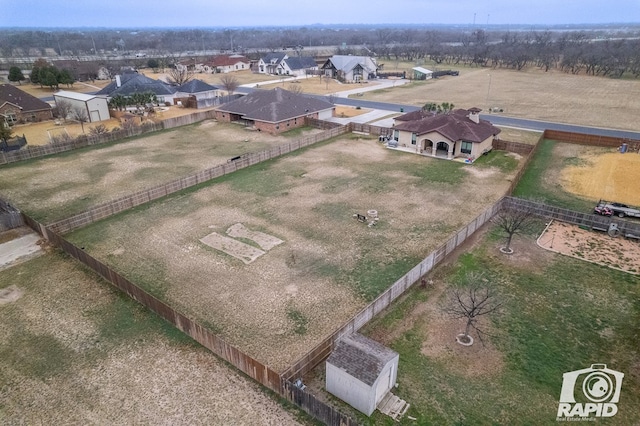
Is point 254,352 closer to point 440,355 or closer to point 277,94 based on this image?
point 440,355

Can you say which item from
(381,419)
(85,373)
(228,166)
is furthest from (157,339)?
(228,166)

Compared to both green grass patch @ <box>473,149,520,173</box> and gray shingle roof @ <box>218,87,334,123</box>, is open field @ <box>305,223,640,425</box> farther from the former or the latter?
gray shingle roof @ <box>218,87,334,123</box>

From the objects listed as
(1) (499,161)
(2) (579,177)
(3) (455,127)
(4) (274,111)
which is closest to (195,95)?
(4) (274,111)

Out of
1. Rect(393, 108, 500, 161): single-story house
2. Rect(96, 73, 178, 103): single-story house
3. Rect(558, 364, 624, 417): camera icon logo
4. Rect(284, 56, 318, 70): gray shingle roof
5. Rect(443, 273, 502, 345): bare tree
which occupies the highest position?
Rect(284, 56, 318, 70): gray shingle roof

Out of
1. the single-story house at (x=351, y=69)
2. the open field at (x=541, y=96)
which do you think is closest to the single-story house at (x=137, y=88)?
the open field at (x=541, y=96)

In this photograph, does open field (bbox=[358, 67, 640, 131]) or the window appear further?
open field (bbox=[358, 67, 640, 131])

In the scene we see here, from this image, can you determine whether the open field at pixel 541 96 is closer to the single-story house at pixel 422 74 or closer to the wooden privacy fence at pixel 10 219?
the single-story house at pixel 422 74

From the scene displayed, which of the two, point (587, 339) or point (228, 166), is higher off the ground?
point (228, 166)

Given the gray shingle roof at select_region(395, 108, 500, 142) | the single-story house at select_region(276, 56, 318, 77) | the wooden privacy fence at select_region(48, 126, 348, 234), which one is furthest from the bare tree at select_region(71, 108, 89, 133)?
the single-story house at select_region(276, 56, 318, 77)
